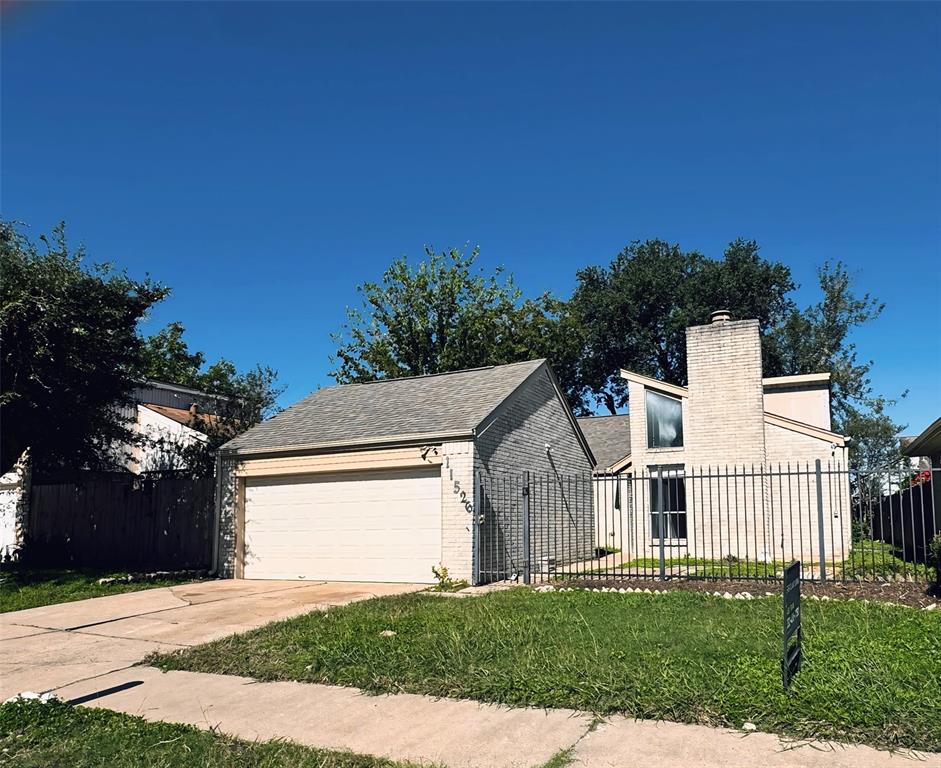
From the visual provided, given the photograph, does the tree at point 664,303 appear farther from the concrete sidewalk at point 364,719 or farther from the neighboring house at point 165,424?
the concrete sidewalk at point 364,719

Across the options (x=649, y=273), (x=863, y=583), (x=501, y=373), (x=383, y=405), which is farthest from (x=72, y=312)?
(x=649, y=273)

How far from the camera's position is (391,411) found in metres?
16.0

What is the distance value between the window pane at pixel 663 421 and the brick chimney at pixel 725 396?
1.76 meters

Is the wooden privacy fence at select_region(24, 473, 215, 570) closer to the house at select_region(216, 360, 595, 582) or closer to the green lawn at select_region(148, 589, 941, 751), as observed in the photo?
the house at select_region(216, 360, 595, 582)

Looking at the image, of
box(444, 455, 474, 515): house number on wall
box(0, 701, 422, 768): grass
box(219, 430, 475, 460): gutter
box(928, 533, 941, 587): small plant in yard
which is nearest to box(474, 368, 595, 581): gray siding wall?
box(444, 455, 474, 515): house number on wall

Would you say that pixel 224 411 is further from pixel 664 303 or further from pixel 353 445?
pixel 664 303

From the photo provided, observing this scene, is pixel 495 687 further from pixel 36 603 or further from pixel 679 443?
pixel 679 443

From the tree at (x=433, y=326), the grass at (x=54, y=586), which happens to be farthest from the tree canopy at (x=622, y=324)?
the grass at (x=54, y=586)

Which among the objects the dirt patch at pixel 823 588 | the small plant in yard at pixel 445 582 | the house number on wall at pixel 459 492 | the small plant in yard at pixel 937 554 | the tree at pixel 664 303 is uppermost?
the tree at pixel 664 303

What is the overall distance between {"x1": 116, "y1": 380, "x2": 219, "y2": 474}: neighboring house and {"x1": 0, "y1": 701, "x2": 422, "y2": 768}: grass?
15379 mm

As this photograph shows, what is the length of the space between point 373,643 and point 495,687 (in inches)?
80.8

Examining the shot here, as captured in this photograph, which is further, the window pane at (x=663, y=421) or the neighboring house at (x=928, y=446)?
the window pane at (x=663, y=421)

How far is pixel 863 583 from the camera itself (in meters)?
10.8

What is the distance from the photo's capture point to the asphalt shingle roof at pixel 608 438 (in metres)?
25.2
